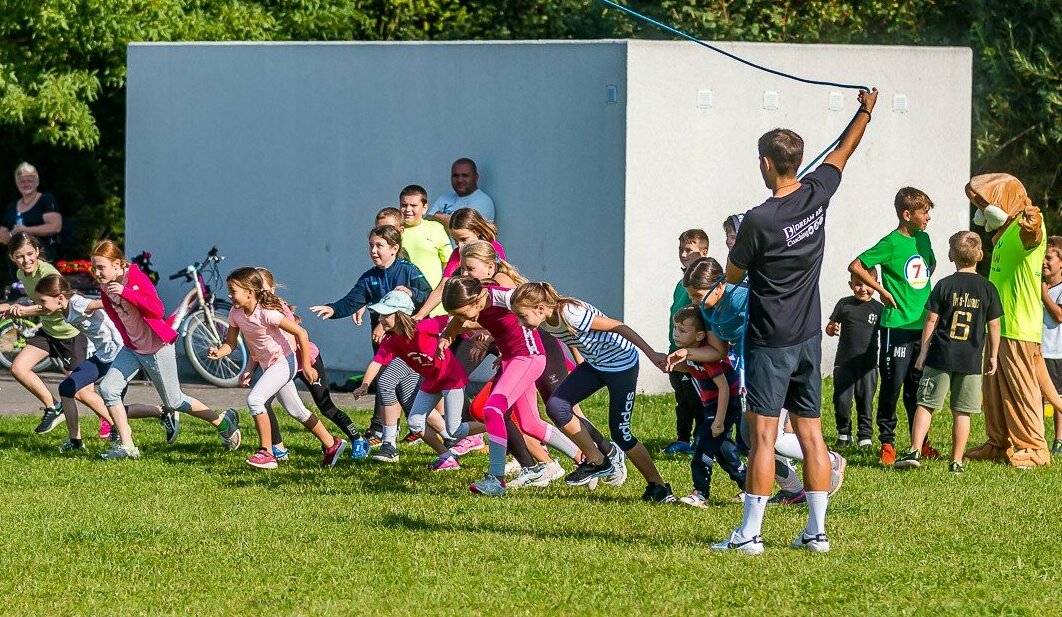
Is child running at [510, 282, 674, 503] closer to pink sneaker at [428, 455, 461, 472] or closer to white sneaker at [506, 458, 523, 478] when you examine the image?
white sneaker at [506, 458, 523, 478]

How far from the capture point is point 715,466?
431 inches

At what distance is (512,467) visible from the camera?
10.8 metres

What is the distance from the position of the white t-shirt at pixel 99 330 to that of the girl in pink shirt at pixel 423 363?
2.03m

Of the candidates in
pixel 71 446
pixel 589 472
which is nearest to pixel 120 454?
pixel 71 446

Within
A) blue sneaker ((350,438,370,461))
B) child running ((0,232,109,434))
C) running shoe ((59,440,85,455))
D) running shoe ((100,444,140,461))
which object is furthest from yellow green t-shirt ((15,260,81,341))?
blue sneaker ((350,438,370,461))

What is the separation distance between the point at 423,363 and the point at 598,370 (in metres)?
1.41

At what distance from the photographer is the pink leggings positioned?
9688 millimetres

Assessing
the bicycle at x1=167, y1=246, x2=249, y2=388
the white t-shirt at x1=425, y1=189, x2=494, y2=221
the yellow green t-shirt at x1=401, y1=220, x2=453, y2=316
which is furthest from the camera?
the bicycle at x1=167, y1=246, x2=249, y2=388

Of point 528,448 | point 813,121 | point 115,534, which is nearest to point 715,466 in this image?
point 528,448

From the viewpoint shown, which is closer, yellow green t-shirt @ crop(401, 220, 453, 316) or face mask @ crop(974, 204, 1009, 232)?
face mask @ crop(974, 204, 1009, 232)

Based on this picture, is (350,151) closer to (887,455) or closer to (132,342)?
(132,342)

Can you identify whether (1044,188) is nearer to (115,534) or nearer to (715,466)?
(715,466)

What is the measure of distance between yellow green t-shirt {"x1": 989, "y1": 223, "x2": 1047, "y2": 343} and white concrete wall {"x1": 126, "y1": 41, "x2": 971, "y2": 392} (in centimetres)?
430

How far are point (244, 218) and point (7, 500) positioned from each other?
8.06 meters
